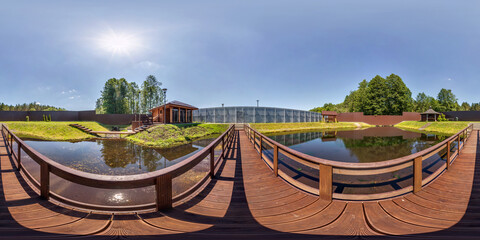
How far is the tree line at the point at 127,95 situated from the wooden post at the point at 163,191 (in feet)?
125

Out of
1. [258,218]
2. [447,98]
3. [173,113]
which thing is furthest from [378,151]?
[447,98]

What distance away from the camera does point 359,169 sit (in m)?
2.45

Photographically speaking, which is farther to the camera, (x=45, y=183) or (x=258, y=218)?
(x=45, y=183)

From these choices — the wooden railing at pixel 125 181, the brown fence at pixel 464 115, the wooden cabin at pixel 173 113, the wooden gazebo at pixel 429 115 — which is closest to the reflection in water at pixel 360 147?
the wooden railing at pixel 125 181

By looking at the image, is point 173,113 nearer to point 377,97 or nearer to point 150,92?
point 150,92

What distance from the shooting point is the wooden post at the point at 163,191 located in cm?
212

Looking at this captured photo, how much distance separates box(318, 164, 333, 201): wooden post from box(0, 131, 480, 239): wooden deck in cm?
10

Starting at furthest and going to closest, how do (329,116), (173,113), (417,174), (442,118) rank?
(329,116) < (442,118) < (173,113) < (417,174)

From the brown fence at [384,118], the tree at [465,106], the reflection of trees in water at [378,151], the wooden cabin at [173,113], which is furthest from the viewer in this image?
the tree at [465,106]

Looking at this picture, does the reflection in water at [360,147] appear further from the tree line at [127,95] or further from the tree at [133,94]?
the tree at [133,94]

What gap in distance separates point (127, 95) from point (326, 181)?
51652 millimetres

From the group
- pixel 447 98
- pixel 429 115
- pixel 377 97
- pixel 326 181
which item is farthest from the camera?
pixel 447 98

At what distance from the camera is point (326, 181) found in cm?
259

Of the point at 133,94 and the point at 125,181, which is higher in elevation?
the point at 133,94
